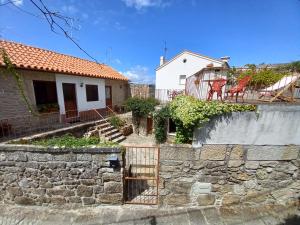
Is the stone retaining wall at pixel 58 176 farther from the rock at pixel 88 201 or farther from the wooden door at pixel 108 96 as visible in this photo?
the wooden door at pixel 108 96

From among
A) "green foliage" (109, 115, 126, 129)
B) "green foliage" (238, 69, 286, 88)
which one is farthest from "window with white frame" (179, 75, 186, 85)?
"green foliage" (238, 69, 286, 88)

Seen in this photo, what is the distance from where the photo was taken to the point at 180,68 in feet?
60.5

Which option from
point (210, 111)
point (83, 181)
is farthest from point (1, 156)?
point (210, 111)

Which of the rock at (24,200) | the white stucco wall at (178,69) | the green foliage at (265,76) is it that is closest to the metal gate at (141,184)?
the rock at (24,200)

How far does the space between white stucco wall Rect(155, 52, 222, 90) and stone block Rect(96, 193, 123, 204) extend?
15702 mm

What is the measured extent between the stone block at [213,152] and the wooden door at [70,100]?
830cm

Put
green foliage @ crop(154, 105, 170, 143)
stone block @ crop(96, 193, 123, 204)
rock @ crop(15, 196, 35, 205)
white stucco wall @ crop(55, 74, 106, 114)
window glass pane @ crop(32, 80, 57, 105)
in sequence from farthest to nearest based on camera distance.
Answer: white stucco wall @ crop(55, 74, 106, 114) < window glass pane @ crop(32, 80, 57, 105) < green foliage @ crop(154, 105, 170, 143) < rock @ crop(15, 196, 35, 205) < stone block @ crop(96, 193, 123, 204)

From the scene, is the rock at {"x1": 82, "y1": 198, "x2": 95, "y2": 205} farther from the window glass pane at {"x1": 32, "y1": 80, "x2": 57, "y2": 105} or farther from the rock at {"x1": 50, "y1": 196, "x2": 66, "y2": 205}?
the window glass pane at {"x1": 32, "y1": 80, "x2": 57, "y2": 105}

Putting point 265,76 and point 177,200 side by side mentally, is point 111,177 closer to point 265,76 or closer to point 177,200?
point 177,200

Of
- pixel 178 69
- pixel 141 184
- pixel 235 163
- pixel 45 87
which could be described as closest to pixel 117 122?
pixel 45 87

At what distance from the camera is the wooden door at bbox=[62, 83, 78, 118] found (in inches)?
377

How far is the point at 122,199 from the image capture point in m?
4.29

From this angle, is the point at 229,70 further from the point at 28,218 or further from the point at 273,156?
the point at 28,218

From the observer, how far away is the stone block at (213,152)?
12.9 ft
